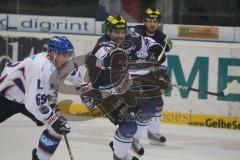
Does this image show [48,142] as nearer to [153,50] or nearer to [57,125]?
[57,125]

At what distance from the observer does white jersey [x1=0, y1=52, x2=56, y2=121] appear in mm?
4344

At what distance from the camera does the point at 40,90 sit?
4.34 meters

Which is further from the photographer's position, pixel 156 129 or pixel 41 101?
pixel 156 129

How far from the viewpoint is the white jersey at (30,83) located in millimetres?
4344

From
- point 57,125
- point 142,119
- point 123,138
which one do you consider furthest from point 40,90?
point 142,119

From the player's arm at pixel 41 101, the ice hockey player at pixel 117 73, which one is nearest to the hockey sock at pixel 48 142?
the player's arm at pixel 41 101

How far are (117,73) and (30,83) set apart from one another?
3.50ft

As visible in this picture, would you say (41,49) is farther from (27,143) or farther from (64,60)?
(64,60)

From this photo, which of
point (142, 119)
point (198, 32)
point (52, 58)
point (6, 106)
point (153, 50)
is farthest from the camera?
point (198, 32)

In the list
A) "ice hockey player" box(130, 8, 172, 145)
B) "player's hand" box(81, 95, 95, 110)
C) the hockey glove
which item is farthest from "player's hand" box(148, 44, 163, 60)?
"player's hand" box(81, 95, 95, 110)

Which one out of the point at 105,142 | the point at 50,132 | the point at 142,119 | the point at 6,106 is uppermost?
the point at 6,106

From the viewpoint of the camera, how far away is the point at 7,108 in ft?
15.4

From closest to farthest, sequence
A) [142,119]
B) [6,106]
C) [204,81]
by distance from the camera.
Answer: [6,106] → [142,119] → [204,81]

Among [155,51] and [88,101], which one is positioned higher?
[155,51]
